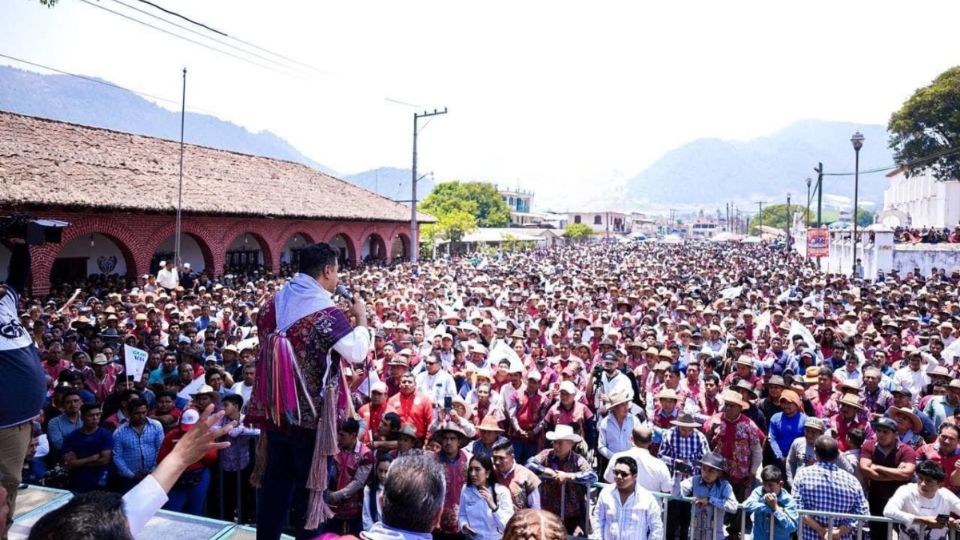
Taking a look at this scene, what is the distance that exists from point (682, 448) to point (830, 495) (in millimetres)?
1193

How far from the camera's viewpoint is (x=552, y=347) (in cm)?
947

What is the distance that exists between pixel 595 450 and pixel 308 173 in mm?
25850

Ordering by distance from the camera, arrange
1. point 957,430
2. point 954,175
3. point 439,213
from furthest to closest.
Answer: point 439,213, point 954,175, point 957,430

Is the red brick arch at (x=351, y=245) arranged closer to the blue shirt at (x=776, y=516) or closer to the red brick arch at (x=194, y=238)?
the red brick arch at (x=194, y=238)

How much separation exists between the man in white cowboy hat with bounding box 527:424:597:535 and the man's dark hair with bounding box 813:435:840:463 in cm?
174

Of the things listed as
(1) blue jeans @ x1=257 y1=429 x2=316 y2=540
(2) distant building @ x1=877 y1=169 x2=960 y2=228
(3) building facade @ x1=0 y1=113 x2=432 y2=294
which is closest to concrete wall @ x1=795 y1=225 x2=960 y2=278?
(3) building facade @ x1=0 y1=113 x2=432 y2=294

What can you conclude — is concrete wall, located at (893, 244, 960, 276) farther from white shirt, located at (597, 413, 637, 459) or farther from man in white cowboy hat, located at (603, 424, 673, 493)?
man in white cowboy hat, located at (603, 424, 673, 493)

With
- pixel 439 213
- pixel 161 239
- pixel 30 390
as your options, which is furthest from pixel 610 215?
pixel 30 390

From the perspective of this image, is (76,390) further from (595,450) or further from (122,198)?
(122,198)

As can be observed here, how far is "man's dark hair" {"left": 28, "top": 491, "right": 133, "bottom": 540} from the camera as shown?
1.76 metres

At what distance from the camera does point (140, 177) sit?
19.5 meters

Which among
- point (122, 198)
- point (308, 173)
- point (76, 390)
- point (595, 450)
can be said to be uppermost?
point (308, 173)

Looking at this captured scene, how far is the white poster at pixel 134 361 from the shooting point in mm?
7531

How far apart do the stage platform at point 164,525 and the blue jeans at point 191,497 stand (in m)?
1.30
